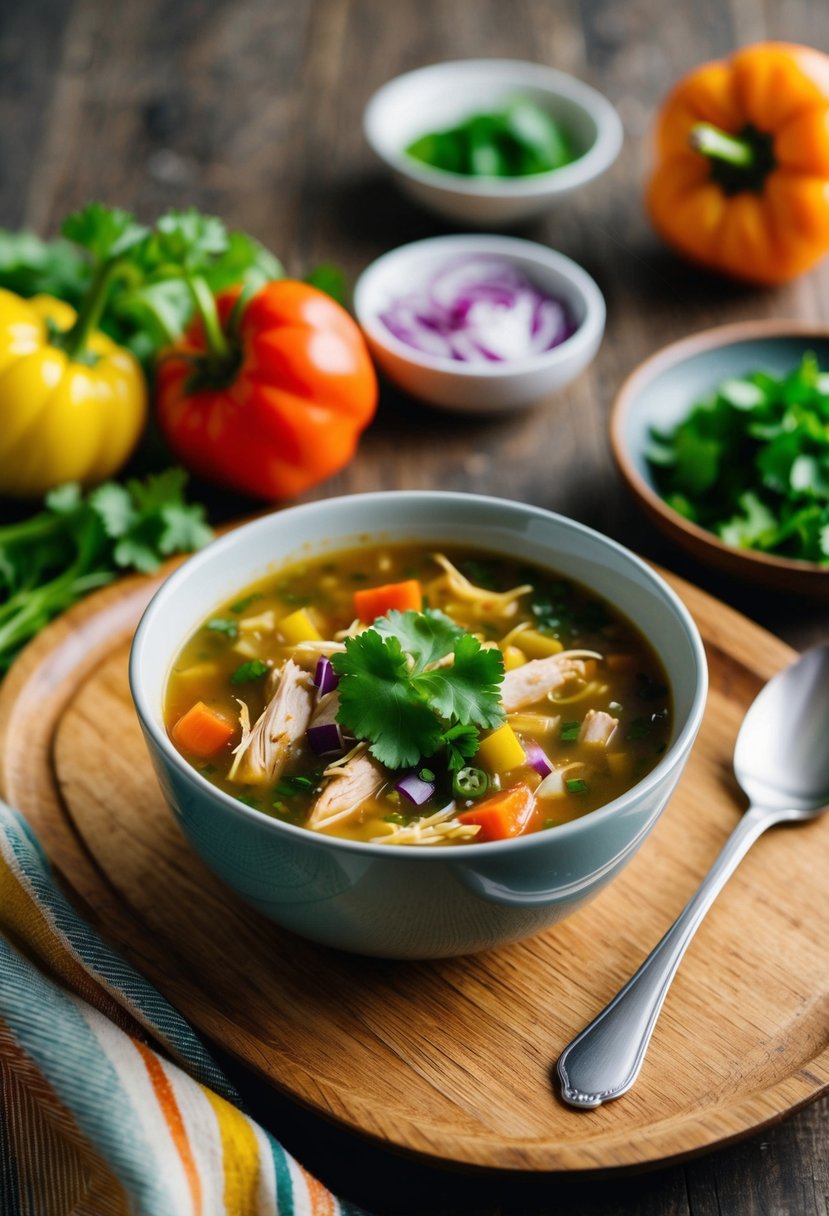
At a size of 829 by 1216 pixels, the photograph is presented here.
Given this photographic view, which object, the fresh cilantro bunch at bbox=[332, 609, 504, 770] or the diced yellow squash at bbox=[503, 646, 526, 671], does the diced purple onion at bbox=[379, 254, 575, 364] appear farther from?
the fresh cilantro bunch at bbox=[332, 609, 504, 770]

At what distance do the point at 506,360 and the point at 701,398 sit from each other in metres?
0.62

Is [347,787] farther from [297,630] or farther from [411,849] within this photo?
[297,630]

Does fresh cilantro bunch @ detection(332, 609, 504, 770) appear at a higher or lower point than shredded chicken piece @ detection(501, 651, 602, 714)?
higher

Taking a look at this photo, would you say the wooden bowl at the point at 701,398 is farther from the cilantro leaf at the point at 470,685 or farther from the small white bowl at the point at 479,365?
the cilantro leaf at the point at 470,685

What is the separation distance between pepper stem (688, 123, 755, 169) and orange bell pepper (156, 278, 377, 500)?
1475 mm

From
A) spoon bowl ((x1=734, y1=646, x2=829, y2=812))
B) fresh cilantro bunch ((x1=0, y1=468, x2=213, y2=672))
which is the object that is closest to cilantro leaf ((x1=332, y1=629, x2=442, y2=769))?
spoon bowl ((x1=734, y1=646, x2=829, y2=812))

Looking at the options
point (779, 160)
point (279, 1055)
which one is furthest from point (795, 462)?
point (279, 1055)

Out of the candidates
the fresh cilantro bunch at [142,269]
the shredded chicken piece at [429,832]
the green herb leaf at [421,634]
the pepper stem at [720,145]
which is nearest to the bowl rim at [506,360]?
the fresh cilantro bunch at [142,269]

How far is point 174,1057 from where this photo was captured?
2.23 meters

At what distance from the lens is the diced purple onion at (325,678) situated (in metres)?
2.50

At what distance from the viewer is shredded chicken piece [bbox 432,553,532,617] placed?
9.18 ft

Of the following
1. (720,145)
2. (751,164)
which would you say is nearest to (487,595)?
(720,145)

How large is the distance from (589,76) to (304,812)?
468 cm

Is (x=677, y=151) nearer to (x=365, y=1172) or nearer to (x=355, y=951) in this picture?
(x=355, y=951)
